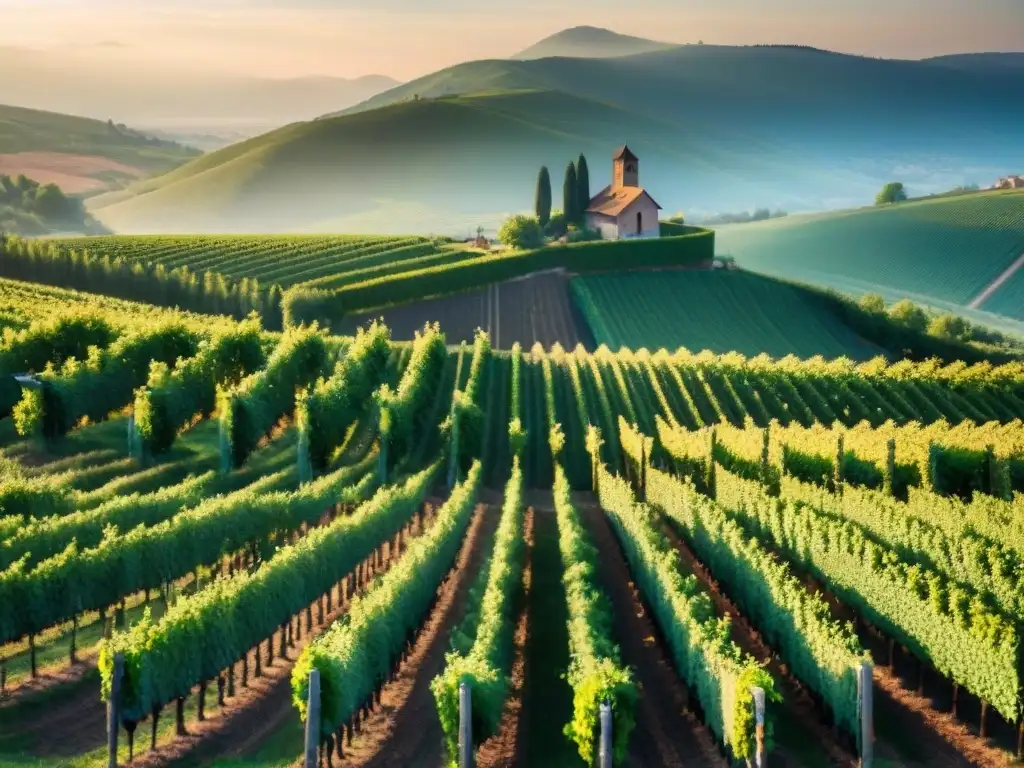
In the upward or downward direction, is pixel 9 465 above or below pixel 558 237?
below

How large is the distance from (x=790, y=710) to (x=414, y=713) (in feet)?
23.1

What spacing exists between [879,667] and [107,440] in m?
28.5

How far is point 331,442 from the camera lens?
3994cm

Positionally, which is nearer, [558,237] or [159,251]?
[159,251]

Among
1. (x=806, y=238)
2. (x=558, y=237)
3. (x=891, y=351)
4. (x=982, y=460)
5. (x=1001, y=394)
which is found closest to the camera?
(x=982, y=460)

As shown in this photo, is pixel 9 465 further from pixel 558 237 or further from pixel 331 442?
pixel 558 237

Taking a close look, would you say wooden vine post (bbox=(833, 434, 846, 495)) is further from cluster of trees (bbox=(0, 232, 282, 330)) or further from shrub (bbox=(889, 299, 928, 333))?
shrub (bbox=(889, 299, 928, 333))

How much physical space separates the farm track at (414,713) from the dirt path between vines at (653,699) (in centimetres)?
353

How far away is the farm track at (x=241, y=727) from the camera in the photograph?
1917 cm

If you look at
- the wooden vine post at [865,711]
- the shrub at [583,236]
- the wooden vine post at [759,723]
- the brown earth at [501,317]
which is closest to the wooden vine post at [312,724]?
the wooden vine post at [759,723]

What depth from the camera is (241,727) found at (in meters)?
20.4

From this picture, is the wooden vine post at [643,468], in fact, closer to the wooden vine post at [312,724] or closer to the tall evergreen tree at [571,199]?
the wooden vine post at [312,724]

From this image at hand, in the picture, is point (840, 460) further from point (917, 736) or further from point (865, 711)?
point (865, 711)

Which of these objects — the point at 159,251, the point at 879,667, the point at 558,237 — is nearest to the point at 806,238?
the point at 558,237
